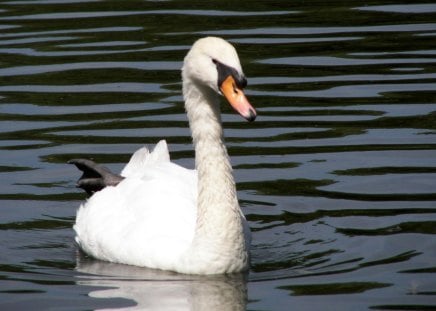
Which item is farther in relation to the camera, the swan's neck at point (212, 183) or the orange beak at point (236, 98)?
the swan's neck at point (212, 183)

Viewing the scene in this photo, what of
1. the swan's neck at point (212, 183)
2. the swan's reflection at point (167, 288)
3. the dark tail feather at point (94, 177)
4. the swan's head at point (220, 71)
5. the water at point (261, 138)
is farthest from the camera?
the dark tail feather at point (94, 177)

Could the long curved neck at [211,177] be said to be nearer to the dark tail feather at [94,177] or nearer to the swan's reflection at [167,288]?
the swan's reflection at [167,288]

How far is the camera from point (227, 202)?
10117 mm

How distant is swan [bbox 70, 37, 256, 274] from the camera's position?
973 cm

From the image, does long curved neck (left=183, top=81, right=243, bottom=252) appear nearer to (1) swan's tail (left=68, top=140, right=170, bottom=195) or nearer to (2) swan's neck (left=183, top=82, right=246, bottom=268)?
(2) swan's neck (left=183, top=82, right=246, bottom=268)

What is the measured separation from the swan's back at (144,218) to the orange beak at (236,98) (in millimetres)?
1256

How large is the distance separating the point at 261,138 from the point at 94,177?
7.66 feet

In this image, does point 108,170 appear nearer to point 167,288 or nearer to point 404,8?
point 167,288

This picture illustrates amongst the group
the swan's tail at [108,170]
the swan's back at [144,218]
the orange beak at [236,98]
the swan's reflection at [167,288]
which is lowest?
the swan's reflection at [167,288]

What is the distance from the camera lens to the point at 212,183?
33.4 ft

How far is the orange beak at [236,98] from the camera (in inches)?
367

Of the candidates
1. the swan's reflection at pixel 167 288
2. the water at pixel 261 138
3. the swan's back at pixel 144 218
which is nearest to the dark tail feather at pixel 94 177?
the swan's back at pixel 144 218

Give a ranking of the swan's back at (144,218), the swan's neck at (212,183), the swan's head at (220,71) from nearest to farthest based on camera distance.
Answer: the swan's head at (220,71) → the swan's neck at (212,183) → the swan's back at (144,218)

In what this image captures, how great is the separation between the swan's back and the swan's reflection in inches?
5.2
